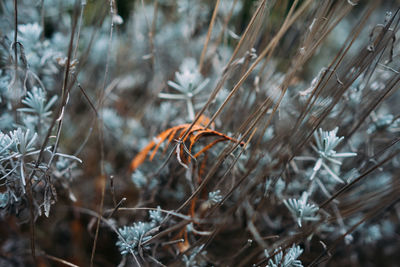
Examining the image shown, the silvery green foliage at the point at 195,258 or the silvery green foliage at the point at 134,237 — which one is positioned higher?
the silvery green foliage at the point at 134,237

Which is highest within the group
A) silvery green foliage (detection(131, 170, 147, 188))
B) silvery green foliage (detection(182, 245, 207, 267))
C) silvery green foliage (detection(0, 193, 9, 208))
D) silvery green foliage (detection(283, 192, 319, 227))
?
silvery green foliage (detection(283, 192, 319, 227))

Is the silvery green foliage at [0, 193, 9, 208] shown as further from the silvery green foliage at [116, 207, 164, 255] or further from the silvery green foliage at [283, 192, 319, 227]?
the silvery green foliage at [283, 192, 319, 227]

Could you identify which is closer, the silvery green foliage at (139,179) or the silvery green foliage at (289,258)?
the silvery green foliage at (289,258)

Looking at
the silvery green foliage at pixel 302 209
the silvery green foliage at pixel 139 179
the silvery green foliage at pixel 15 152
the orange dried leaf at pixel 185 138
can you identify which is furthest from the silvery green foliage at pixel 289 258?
the silvery green foliage at pixel 15 152

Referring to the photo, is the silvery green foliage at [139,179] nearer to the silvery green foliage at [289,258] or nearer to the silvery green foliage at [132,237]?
the silvery green foliage at [132,237]

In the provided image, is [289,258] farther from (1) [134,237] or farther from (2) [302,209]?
(1) [134,237]

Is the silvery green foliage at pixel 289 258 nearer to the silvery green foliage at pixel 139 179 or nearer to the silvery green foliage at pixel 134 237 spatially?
the silvery green foliage at pixel 134 237

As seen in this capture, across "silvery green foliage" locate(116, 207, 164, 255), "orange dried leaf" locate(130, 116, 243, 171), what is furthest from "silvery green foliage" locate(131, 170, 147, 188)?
"silvery green foliage" locate(116, 207, 164, 255)

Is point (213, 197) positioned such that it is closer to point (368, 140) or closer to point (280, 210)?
point (280, 210)

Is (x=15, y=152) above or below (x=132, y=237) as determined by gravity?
above

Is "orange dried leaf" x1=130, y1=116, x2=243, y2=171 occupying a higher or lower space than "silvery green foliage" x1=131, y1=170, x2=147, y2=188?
higher

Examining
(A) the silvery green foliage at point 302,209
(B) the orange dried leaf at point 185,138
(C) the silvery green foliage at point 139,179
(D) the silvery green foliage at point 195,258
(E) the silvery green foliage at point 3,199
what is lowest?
(D) the silvery green foliage at point 195,258

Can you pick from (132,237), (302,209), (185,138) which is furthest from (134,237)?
Answer: (302,209)

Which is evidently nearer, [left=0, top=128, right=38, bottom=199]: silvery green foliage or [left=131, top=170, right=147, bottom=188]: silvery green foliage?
[left=0, top=128, right=38, bottom=199]: silvery green foliage
